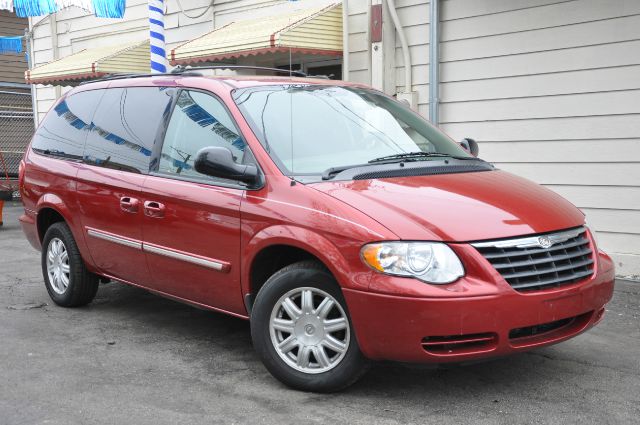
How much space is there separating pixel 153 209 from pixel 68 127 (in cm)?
166

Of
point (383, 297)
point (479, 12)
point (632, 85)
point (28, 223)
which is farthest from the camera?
point (479, 12)

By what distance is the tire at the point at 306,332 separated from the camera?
380 centimetres

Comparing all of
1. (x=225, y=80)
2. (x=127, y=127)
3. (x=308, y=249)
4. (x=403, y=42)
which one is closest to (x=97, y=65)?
(x=403, y=42)

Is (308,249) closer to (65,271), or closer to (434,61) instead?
(65,271)

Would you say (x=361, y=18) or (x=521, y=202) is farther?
(x=361, y=18)

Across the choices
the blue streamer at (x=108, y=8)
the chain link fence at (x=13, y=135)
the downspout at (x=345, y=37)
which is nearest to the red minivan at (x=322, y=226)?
the downspout at (x=345, y=37)

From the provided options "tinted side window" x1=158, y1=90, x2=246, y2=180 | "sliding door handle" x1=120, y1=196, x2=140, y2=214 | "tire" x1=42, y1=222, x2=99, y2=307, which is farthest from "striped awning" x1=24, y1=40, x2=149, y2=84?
"tinted side window" x1=158, y1=90, x2=246, y2=180

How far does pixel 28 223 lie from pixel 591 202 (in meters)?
5.39

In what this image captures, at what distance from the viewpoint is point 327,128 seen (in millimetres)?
4586

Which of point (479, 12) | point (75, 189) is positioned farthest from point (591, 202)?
point (75, 189)

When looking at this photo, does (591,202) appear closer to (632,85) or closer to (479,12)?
(632,85)

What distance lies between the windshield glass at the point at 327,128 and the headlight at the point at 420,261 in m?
0.86

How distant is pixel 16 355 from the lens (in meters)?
4.71

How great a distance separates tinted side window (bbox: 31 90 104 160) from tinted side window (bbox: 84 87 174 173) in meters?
0.13
